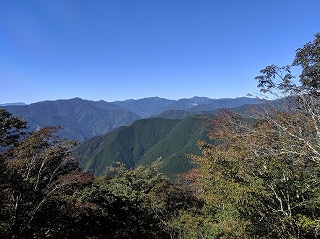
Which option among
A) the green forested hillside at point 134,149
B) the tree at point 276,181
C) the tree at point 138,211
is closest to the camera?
Result: the tree at point 276,181

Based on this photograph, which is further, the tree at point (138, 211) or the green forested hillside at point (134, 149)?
the green forested hillside at point (134, 149)

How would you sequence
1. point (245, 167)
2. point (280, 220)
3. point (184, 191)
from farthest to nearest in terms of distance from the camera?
point (184, 191) → point (245, 167) → point (280, 220)

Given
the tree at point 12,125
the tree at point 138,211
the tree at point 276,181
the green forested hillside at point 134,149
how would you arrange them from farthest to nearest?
1. the green forested hillside at point 134,149
2. the tree at point 12,125
3. the tree at point 138,211
4. the tree at point 276,181

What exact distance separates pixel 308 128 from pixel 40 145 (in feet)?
32.9

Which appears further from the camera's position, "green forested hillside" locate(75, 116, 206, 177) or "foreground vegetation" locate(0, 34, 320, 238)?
"green forested hillside" locate(75, 116, 206, 177)

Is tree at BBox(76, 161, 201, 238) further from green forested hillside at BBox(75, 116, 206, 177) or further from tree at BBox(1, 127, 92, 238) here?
green forested hillside at BBox(75, 116, 206, 177)

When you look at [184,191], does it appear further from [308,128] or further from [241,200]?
[308,128]

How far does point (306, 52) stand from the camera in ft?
60.7

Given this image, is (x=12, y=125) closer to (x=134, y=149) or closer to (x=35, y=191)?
(x=35, y=191)

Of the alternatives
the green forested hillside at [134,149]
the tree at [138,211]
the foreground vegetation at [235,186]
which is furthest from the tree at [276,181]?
the green forested hillside at [134,149]

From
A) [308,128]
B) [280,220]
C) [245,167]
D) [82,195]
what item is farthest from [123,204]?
[308,128]

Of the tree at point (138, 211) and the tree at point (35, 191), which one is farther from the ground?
the tree at point (35, 191)

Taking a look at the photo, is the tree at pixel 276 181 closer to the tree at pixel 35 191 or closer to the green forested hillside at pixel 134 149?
the tree at pixel 35 191

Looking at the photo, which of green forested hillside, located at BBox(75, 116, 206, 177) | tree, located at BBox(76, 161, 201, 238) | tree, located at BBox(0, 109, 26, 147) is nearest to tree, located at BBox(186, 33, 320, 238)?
tree, located at BBox(76, 161, 201, 238)
